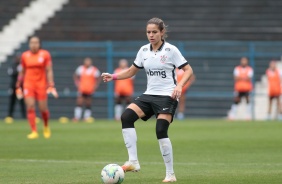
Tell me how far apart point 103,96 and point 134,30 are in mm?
Answer: 3276

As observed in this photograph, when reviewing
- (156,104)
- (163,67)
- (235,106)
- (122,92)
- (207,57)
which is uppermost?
(163,67)

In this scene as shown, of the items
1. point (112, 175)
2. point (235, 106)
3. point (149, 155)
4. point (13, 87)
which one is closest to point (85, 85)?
point (13, 87)

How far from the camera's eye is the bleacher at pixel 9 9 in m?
36.4

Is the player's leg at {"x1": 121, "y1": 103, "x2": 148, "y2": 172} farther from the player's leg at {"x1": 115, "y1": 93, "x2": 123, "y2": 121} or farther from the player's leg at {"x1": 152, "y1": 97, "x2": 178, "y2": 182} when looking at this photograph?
the player's leg at {"x1": 115, "y1": 93, "x2": 123, "y2": 121}

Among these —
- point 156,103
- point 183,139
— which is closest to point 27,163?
point 156,103

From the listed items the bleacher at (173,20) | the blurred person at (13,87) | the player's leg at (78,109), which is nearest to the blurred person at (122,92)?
the player's leg at (78,109)

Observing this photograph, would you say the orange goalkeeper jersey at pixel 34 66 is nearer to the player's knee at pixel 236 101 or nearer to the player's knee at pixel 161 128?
the player's knee at pixel 161 128

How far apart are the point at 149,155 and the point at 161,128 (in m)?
4.94

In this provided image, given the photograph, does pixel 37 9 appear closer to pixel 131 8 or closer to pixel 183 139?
pixel 131 8

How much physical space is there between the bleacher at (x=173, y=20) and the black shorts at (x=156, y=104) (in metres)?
22.6

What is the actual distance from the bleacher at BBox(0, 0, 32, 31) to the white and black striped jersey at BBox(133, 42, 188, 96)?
1004 inches

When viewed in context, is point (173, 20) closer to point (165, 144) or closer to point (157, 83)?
point (157, 83)

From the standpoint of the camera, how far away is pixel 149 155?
16000 mm

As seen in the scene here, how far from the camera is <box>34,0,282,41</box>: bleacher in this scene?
3412 cm
